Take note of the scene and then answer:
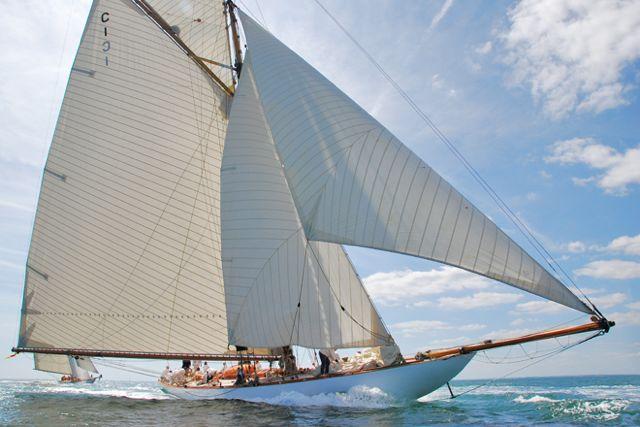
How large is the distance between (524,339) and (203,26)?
19.6m

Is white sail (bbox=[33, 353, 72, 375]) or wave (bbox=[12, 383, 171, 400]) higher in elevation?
white sail (bbox=[33, 353, 72, 375])

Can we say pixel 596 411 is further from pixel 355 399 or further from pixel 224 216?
pixel 224 216

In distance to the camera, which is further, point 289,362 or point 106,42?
point 106,42

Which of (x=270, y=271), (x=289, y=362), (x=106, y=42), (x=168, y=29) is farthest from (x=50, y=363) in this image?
(x=168, y=29)

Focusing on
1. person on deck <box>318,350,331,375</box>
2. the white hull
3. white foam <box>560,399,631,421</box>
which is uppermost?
person on deck <box>318,350,331,375</box>

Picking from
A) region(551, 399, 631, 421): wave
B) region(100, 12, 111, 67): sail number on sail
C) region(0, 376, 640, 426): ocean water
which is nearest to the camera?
region(0, 376, 640, 426): ocean water

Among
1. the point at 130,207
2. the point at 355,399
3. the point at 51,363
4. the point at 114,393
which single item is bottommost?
the point at 114,393

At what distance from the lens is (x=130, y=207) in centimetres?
2003

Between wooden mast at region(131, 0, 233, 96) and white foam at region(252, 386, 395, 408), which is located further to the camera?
wooden mast at region(131, 0, 233, 96)

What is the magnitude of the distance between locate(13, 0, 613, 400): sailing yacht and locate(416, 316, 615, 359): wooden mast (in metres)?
0.05

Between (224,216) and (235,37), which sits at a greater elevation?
(235,37)

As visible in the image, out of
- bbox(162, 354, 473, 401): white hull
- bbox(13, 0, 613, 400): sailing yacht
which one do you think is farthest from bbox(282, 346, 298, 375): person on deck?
bbox(162, 354, 473, 401): white hull

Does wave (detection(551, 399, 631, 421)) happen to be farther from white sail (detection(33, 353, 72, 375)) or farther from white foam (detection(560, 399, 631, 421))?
white sail (detection(33, 353, 72, 375))

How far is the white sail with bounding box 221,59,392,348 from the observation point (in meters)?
15.9
